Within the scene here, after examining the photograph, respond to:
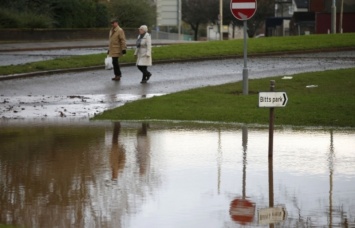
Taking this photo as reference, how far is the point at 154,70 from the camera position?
29516 millimetres

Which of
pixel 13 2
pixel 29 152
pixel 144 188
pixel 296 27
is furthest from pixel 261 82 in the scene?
pixel 296 27

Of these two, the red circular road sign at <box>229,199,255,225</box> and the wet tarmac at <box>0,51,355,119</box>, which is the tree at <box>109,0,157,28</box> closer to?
the wet tarmac at <box>0,51,355,119</box>

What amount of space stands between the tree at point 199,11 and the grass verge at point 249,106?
235ft

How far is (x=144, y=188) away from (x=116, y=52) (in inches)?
659

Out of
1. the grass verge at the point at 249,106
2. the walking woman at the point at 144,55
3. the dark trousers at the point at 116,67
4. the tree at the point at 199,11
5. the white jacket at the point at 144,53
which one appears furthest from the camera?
the tree at the point at 199,11

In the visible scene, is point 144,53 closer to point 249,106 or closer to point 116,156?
point 249,106

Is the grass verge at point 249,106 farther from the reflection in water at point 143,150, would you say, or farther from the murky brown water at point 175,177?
the reflection in water at point 143,150

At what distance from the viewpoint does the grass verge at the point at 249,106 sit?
18.0m

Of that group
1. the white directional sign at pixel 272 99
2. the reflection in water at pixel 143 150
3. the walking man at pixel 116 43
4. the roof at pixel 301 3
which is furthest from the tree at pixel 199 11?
the white directional sign at pixel 272 99

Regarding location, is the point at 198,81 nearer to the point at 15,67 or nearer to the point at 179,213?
the point at 15,67

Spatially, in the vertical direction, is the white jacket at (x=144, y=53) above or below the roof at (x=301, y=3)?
above

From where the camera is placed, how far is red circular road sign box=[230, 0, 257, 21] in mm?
20797

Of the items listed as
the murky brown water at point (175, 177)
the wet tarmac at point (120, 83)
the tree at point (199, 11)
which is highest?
the murky brown water at point (175, 177)

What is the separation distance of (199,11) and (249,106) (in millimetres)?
77192
